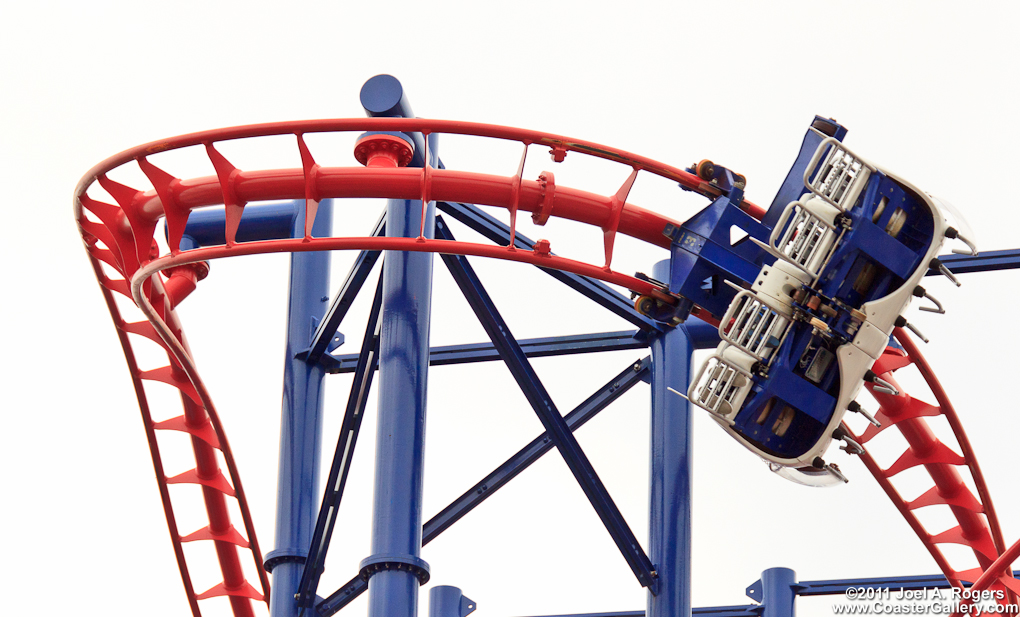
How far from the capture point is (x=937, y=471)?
11.9m

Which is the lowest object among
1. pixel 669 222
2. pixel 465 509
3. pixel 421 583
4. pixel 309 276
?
pixel 421 583

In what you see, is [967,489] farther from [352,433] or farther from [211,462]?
[211,462]

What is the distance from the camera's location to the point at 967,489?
12.1 m

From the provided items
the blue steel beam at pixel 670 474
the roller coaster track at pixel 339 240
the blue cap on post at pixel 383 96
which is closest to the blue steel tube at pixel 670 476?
the blue steel beam at pixel 670 474

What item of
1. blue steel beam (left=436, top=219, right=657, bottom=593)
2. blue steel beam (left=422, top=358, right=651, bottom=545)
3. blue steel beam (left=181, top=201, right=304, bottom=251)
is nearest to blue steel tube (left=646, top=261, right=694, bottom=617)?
blue steel beam (left=436, top=219, right=657, bottom=593)

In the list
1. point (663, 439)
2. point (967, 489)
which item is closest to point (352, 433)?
point (663, 439)

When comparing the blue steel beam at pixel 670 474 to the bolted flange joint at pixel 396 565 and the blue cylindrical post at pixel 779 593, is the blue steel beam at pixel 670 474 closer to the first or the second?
the blue cylindrical post at pixel 779 593

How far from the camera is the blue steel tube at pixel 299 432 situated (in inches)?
447

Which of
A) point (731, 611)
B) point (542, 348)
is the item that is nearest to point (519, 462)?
point (542, 348)

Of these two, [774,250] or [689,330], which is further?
[689,330]

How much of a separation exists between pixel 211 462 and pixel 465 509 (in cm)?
199

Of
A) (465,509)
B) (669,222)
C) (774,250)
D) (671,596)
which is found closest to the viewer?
(774,250)

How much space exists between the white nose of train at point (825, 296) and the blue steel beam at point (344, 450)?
2471mm

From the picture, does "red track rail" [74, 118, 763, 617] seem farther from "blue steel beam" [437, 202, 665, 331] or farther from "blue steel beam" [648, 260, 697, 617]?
"blue steel beam" [648, 260, 697, 617]
